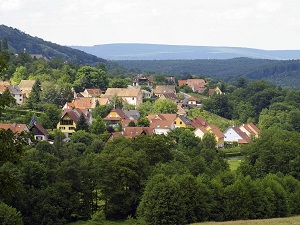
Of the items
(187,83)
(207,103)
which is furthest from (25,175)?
(187,83)

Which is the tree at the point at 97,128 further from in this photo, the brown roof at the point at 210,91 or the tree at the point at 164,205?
the brown roof at the point at 210,91

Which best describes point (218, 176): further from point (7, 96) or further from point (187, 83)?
point (187, 83)

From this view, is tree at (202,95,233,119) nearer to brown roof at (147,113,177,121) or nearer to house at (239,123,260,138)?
house at (239,123,260,138)

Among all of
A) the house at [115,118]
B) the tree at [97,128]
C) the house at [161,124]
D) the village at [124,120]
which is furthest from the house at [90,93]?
the tree at [97,128]

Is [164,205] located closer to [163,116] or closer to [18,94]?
[163,116]

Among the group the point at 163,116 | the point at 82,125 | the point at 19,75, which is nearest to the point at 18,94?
the point at 19,75

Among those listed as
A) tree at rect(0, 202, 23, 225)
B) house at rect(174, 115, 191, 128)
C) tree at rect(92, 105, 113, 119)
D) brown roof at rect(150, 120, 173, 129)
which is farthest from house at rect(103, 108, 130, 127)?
tree at rect(0, 202, 23, 225)
